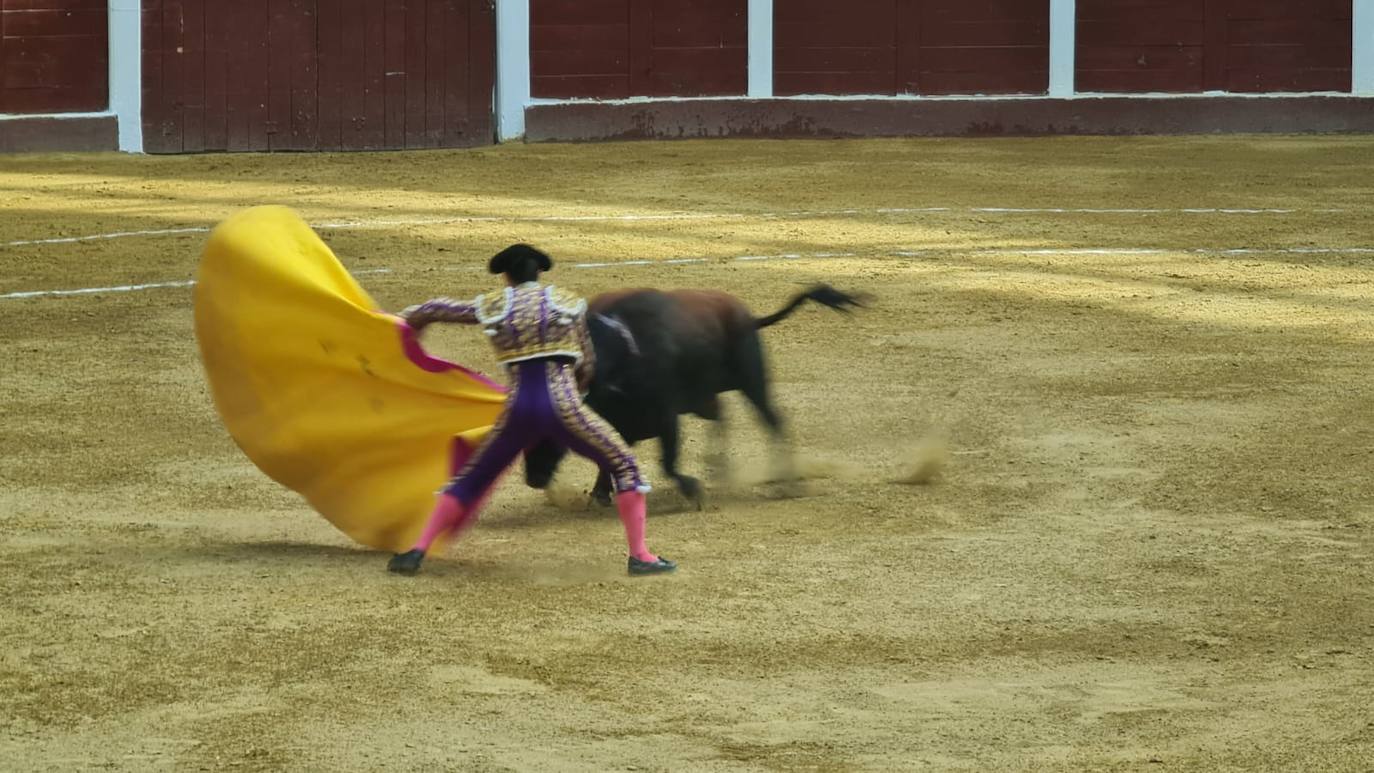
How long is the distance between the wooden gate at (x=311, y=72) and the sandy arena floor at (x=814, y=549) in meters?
4.18

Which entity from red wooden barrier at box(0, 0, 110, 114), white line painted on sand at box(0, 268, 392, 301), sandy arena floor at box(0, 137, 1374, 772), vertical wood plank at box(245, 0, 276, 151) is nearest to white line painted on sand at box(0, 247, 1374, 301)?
sandy arena floor at box(0, 137, 1374, 772)

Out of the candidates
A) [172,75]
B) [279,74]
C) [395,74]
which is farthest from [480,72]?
[172,75]

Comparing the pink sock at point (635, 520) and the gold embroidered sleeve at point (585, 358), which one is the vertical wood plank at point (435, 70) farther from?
the pink sock at point (635, 520)

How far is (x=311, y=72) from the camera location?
56.1 feet

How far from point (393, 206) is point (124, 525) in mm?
7656

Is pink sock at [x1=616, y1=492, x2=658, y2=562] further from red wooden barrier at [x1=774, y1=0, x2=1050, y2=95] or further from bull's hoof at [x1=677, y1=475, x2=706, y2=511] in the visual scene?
red wooden barrier at [x1=774, y1=0, x2=1050, y2=95]

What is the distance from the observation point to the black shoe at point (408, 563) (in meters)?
5.93

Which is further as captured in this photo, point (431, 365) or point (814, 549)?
point (431, 365)

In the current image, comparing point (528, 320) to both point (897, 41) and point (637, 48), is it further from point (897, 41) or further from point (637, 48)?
point (897, 41)

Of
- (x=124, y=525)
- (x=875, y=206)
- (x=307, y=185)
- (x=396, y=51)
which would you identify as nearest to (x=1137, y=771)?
(x=124, y=525)

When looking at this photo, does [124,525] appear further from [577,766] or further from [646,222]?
[646,222]

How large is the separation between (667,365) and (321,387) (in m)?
1.06

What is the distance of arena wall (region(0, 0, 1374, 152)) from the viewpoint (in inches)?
667

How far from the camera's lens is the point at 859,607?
18.6 ft
